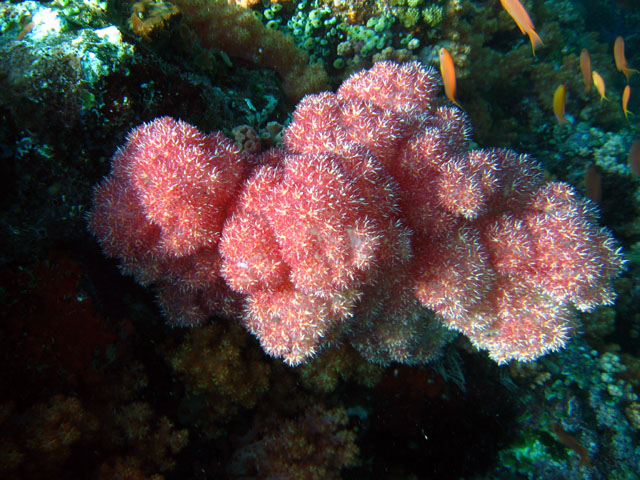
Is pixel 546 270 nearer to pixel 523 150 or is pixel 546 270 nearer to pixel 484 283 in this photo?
pixel 484 283

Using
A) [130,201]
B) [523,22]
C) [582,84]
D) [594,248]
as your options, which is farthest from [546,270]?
[582,84]

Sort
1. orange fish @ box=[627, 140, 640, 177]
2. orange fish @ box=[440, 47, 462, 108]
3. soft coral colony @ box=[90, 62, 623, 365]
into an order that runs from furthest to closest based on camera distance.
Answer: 1. orange fish @ box=[627, 140, 640, 177]
2. orange fish @ box=[440, 47, 462, 108]
3. soft coral colony @ box=[90, 62, 623, 365]

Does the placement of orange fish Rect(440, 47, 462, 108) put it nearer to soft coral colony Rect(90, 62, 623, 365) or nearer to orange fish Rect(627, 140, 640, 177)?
soft coral colony Rect(90, 62, 623, 365)

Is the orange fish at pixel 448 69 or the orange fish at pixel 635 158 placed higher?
the orange fish at pixel 448 69

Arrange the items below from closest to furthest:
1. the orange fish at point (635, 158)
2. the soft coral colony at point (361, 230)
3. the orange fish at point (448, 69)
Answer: the soft coral colony at point (361, 230), the orange fish at point (448, 69), the orange fish at point (635, 158)

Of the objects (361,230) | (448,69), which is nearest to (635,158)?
(448,69)

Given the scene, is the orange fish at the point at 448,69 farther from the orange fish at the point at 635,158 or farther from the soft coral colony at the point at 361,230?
the orange fish at the point at 635,158

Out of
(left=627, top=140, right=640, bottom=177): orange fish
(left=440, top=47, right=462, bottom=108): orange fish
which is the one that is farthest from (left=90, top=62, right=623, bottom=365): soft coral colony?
(left=627, top=140, right=640, bottom=177): orange fish

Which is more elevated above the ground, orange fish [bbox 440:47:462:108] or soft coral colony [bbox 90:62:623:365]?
orange fish [bbox 440:47:462:108]

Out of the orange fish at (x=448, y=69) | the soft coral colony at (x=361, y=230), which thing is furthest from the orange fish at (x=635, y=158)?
the orange fish at (x=448, y=69)

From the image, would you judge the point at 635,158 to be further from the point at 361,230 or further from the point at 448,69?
the point at 361,230

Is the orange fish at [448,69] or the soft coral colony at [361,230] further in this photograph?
the orange fish at [448,69]
